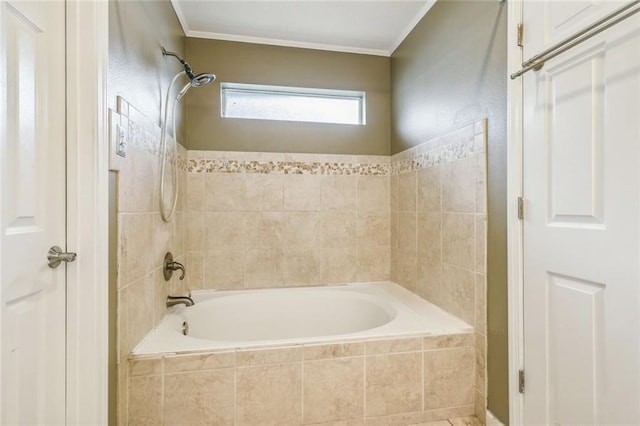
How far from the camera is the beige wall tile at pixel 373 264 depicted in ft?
8.39

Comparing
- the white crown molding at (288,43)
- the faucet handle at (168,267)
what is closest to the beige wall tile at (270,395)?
the faucet handle at (168,267)

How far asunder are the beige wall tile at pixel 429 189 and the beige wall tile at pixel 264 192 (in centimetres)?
105

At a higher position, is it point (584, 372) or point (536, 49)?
point (536, 49)

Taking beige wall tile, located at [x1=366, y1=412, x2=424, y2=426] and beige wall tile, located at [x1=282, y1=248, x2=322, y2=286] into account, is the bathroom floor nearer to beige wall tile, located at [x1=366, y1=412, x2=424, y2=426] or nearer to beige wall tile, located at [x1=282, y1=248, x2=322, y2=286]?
beige wall tile, located at [x1=366, y1=412, x2=424, y2=426]

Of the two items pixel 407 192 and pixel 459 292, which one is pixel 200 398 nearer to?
pixel 459 292

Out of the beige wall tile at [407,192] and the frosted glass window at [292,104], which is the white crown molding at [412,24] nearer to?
→ the frosted glass window at [292,104]

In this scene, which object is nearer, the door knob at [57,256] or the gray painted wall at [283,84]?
the door knob at [57,256]

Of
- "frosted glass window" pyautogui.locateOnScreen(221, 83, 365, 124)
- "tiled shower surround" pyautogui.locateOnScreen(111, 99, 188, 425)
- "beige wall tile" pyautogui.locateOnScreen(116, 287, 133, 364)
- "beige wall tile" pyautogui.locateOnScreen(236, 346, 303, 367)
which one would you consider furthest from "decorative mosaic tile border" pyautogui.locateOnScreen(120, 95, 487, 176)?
"beige wall tile" pyautogui.locateOnScreen(236, 346, 303, 367)

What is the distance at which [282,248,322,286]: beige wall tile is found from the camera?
8.03 ft

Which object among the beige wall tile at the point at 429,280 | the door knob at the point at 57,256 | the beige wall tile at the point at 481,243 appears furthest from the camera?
the beige wall tile at the point at 429,280

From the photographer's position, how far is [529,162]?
1246mm

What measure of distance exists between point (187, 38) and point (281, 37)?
0.71 metres

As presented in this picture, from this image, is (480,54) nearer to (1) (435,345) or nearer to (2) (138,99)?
(1) (435,345)

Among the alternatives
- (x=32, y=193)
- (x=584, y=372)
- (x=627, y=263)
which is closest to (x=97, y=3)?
(x=32, y=193)
